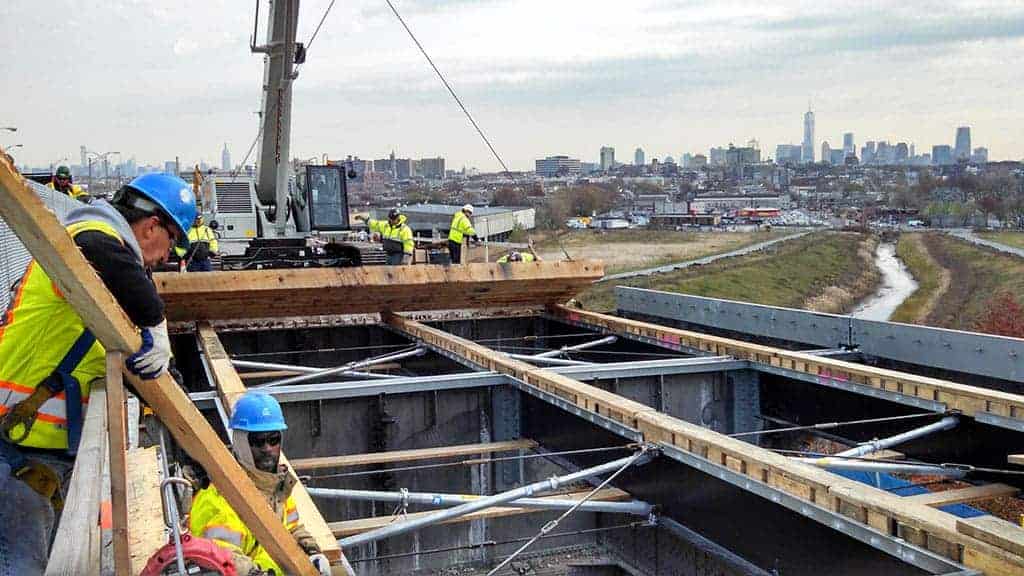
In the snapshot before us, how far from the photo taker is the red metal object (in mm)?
3230

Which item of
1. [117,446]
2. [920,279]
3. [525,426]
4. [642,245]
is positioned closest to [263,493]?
[117,446]

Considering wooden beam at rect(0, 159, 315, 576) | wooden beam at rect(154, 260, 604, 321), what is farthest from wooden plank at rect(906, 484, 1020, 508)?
wooden beam at rect(154, 260, 604, 321)

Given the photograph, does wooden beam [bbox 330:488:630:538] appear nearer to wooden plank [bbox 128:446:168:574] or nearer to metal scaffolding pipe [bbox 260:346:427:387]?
wooden plank [bbox 128:446:168:574]

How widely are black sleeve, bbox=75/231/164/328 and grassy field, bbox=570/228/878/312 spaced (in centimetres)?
3397

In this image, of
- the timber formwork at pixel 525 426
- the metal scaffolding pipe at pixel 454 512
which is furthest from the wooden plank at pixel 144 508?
the metal scaffolding pipe at pixel 454 512

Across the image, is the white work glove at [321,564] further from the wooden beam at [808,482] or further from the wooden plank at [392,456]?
the wooden plank at [392,456]

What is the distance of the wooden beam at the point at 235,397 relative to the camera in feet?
14.9

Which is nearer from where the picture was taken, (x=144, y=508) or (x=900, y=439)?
(x=144, y=508)

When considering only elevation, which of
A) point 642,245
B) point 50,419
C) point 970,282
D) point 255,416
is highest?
point 50,419

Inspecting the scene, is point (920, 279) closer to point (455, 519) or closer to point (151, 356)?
point (455, 519)

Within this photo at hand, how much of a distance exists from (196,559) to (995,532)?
10.9ft

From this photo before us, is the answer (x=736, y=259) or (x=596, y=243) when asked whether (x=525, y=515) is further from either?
(x=596, y=243)

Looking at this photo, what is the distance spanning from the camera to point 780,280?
56.0 metres

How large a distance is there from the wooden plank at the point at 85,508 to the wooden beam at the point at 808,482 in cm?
348
